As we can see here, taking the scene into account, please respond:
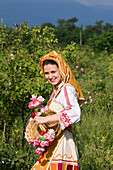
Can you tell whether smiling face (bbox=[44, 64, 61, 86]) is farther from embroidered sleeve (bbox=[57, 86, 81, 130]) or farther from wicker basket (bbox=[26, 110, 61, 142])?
wicker basket (bbox=[26, 110, 61, 142])

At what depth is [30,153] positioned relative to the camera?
427 cm

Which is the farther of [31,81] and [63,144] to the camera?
[31,81]

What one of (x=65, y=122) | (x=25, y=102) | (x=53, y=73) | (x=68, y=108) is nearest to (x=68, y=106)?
(x=68, y=108)

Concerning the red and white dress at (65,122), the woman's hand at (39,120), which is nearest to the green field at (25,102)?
the red and white dress at (65,122)

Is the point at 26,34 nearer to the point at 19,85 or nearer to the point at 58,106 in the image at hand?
the point at 19,85

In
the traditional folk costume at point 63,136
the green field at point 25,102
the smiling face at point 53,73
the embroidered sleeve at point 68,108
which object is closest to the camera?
the embroidered sleeve at point 68,108

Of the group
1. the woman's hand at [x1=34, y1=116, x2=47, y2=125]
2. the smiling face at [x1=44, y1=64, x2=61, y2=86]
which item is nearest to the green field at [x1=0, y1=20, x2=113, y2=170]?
the smiling face at [x1=44, y1=64, x2=61, y2=86]

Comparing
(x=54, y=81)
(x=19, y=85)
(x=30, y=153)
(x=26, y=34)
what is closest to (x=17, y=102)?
(x=19, y=85)

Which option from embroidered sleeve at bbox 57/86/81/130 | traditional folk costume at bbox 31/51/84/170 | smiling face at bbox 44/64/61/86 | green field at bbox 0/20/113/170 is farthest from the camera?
green field at bbox 0/20/113/170

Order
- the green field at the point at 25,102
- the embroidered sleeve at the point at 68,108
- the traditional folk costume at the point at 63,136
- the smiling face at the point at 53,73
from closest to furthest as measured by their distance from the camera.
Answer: the embroidered sleeve at the point at 68,108 → the traditional folk costume at the point at 63,136 → the smiling face at the point at 53,73 → the green field at the point at 25,102

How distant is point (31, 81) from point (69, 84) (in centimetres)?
187

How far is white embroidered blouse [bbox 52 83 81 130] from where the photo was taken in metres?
2.09

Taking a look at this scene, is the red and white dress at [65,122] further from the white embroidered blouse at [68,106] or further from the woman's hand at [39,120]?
the woman's hand at [39,120]

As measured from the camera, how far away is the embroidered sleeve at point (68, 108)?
6.86 feet
